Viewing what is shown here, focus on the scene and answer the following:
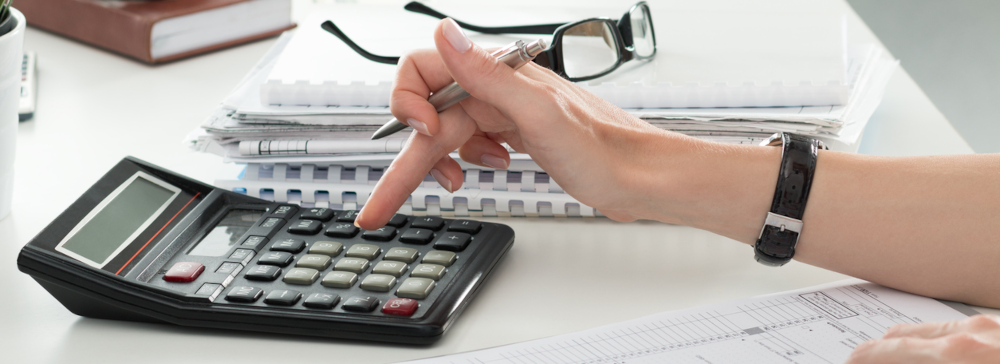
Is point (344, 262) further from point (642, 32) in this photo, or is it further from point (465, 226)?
point (642, 32)

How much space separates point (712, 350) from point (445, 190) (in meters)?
0.29

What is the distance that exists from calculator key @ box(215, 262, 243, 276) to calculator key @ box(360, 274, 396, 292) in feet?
0.31

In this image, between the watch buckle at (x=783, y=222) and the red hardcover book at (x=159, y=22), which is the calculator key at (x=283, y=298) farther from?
the red hardcover book at (x=159, y=22)

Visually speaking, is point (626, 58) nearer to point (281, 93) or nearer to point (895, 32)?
point (281, 93)

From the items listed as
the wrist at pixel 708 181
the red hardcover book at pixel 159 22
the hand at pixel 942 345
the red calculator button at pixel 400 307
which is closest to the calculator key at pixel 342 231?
the red calculator button at pixel 400 307

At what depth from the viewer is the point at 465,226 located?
0.57 metres

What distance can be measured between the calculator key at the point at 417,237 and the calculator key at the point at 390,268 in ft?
0.11

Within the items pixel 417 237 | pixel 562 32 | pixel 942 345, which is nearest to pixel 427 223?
pixel 417 237

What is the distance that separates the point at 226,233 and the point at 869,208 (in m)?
0.47

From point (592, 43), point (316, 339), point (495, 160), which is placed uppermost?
point (592, 43)

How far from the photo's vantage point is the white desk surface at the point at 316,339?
18.6 inches

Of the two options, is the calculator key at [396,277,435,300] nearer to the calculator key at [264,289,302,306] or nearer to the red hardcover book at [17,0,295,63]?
the calculator key at [264,289,302,306]

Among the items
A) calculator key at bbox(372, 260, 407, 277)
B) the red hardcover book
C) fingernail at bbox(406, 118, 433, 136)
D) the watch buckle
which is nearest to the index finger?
fingernail at bbox(406, 118, 433, 136)

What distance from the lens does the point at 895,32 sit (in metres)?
2.25
